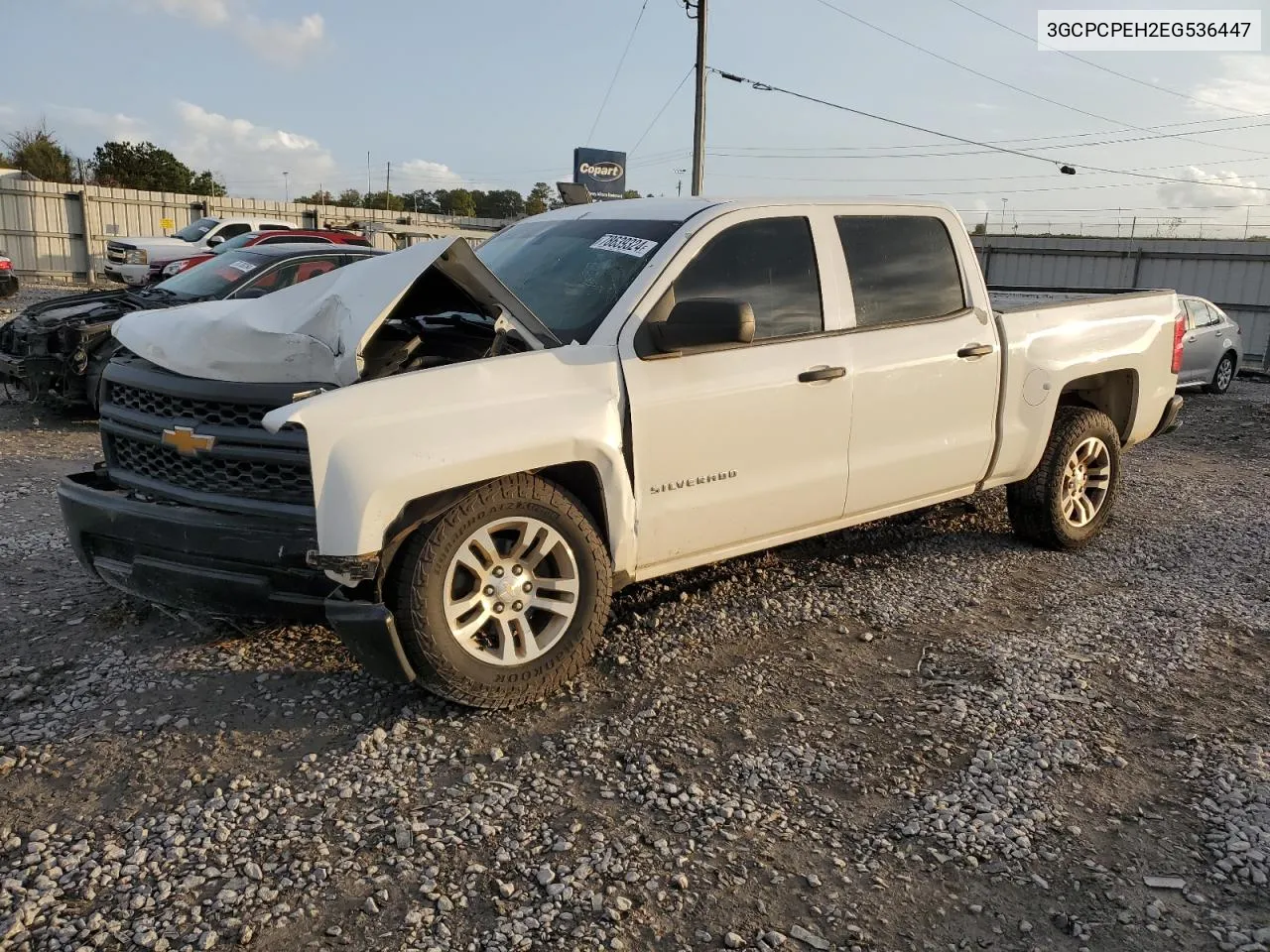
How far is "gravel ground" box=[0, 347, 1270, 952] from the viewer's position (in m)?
2.59

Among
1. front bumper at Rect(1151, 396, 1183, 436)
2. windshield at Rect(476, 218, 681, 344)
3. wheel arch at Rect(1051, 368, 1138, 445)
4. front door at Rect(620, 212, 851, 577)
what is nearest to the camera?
front door at Rect(620, 212, 851, 577)

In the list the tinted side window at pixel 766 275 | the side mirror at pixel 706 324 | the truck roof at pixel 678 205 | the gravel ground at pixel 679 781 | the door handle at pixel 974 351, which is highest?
the truck roof at pixel 678 205

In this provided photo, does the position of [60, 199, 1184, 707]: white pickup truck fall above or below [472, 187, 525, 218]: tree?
below

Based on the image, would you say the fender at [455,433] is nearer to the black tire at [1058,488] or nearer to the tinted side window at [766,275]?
the tinted side window at [766,275]

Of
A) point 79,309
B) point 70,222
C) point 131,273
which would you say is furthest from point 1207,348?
point 70,222

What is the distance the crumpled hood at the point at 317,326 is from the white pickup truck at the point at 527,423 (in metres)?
0.01

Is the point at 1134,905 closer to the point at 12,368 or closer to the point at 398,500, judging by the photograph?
the point at 398,500

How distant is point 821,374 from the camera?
170 inches

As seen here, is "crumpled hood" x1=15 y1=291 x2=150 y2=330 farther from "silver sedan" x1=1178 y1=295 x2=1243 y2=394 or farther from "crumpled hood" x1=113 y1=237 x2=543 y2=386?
"silver sedan" x1=1178 y1=295 x2=1243 y2=394

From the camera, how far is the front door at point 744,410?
153 inches

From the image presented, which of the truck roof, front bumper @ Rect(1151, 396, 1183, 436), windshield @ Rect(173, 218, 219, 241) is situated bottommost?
front bumper @ Rect(1151, 396, 1183, 436)

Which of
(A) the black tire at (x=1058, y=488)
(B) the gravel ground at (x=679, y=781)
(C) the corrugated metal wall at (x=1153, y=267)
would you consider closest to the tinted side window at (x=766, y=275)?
(B) the gravel ground at (x=679, y=781)

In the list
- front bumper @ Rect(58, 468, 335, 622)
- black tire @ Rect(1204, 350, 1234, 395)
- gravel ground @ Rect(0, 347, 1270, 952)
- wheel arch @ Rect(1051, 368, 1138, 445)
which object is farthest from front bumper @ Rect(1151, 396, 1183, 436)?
black tire @ Rect(1204, 350, 1234, 395)

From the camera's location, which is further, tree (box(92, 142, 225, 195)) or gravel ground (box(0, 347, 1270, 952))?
tree (box(92, 142, 225, 195))
